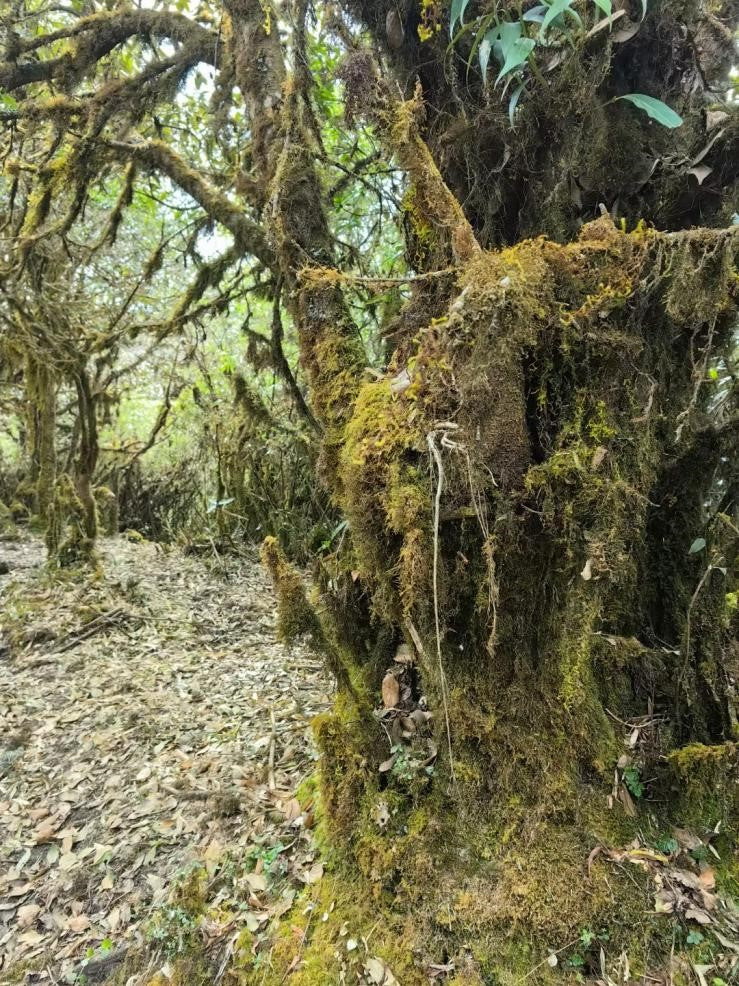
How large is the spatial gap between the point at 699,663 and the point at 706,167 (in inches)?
70.1

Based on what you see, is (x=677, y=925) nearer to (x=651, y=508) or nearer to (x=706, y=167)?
(x=651, y=508)

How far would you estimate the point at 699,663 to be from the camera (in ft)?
6.94

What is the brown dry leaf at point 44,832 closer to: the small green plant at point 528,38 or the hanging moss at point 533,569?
the hanging moss at point 533,569

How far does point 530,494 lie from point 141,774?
296 cm

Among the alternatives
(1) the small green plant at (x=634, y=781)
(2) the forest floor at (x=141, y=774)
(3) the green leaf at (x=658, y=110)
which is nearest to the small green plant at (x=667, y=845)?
(1) the small green plant at (x=634, y=781)

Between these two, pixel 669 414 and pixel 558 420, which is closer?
pixel 558 420

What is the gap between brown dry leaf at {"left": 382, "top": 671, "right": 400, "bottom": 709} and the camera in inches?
94.7

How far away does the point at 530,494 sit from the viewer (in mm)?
1821

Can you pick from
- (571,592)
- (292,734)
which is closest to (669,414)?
(571,592)

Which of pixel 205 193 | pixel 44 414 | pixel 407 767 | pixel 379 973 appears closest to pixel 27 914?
pixel 379 973

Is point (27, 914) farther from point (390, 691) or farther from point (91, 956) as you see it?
point (390, 691)

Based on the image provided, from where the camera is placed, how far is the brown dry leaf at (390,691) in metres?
2.40

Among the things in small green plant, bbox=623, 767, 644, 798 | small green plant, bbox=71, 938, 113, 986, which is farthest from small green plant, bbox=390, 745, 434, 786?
small green plant, bbox=71, 938, 113, 986

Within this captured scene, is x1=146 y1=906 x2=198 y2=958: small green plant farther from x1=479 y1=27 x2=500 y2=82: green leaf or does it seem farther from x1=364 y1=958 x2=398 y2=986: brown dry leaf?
x1=479 y1=27 x2=500 y2=82: green leaf
